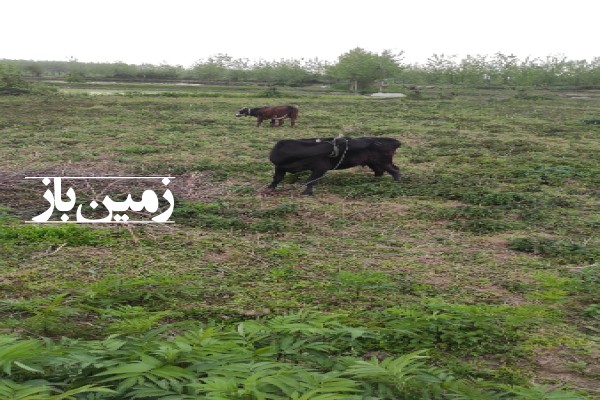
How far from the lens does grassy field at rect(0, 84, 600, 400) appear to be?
254 centimetres

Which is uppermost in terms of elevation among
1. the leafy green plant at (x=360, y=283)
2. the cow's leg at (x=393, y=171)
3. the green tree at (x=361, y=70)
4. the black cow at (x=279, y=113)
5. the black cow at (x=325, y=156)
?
the green tree at (x=361, y=70)

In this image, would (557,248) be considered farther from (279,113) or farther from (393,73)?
(393,73)

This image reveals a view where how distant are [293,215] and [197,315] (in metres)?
3.40

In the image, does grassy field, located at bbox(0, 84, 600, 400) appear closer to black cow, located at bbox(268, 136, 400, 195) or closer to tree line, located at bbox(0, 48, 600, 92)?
black cow, located at bbox(268, 136, 400, 195)

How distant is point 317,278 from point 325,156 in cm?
410

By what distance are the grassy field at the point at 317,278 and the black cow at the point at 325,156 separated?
28 cm

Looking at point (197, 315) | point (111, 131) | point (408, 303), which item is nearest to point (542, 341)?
point (408, 303)

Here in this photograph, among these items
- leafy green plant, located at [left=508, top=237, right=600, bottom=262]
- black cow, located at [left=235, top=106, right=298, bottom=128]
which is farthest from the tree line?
leafy green plant, located at [left=508, top=237, right=600, bottom=262]

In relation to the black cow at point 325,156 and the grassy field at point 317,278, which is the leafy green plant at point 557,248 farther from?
the black cow at point 325,156

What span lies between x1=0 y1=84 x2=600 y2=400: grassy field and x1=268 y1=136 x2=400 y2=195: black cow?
28cm

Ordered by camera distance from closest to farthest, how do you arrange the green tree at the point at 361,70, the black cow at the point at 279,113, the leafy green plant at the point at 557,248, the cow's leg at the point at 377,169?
the leafy green plant at the point at 557,248
the cow's leg at the point at 377,169
the black cow at the point at 279,113
the green tree at the point at 361,70

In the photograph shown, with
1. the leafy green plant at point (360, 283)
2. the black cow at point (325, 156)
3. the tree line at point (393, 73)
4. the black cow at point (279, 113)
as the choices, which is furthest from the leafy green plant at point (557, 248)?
the tree line at point (393, 73)

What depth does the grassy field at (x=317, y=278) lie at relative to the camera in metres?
2.54

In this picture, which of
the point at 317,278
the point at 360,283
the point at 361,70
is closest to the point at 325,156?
the point at 317,278
